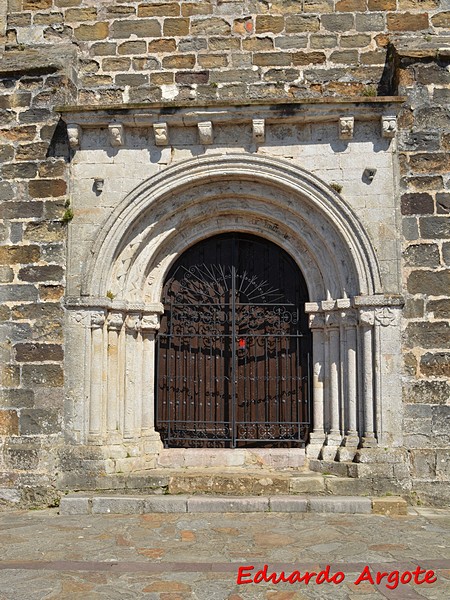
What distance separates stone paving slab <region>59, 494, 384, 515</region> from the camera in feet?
20.6

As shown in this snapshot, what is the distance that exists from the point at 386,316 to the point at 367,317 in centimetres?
19

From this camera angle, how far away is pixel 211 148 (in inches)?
286

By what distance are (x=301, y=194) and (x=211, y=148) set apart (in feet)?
3.60

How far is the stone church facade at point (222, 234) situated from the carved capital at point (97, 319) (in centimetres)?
3

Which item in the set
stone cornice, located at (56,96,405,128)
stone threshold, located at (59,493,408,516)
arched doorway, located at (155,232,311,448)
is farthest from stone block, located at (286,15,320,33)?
stone threshold, located at (59,493,408,516)

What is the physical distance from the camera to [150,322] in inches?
294

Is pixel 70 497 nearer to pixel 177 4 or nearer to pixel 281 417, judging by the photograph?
pixel 281 417

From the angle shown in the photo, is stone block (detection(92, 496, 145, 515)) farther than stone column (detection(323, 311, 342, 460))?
No


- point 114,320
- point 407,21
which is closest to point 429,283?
point 407,21

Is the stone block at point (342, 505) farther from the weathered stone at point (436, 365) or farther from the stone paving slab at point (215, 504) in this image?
the weathered stone at point (436, 365)

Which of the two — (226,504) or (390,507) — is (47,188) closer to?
(226,504)

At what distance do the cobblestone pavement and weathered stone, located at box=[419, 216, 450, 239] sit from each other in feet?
8.92

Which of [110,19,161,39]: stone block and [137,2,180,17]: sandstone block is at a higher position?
[137,2,180,17]: sandstone block

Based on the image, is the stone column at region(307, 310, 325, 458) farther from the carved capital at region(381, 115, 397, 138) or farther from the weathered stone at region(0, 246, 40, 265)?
the weathered stone at region(0, 246, 40, 265)
